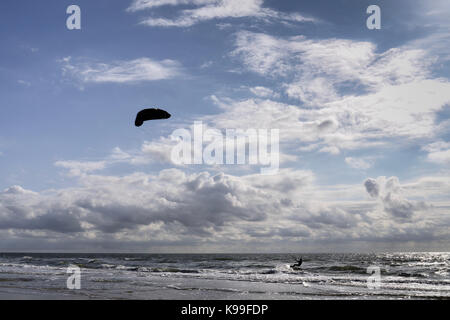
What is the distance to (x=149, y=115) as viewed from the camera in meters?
12.7

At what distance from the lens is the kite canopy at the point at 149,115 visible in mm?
12539

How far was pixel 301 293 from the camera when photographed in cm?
1673

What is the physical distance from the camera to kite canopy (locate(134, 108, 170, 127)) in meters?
12.5

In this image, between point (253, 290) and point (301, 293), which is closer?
point (301, 293)
